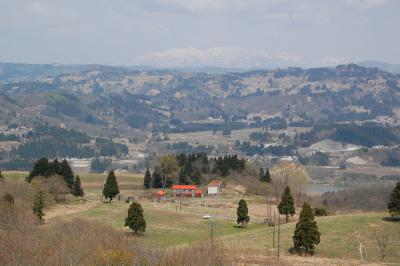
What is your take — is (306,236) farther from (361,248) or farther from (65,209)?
(65,209)

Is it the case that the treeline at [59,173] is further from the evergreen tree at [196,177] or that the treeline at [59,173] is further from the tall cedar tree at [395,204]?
the tall cedar tree at [395,204]

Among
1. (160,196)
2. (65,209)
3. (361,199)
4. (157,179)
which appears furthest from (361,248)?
(361,199)

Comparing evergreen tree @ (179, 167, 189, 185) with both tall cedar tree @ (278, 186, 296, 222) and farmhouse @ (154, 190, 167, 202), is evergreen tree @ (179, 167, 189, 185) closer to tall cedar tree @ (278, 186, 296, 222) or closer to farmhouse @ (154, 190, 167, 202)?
farmhouse @ (154, 190, 167, 202)

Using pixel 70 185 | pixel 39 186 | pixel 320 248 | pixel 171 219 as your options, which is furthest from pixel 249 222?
pixel 70 185

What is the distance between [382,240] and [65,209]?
1825 inches

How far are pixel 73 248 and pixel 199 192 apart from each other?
7369 cm

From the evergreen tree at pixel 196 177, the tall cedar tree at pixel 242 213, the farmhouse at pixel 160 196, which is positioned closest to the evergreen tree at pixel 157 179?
the evergreen tree at pixel 196 177

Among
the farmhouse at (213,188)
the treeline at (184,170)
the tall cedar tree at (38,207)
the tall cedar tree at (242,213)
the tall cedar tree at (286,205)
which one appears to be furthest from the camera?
the treeline at (184,170)

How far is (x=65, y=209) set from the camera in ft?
277

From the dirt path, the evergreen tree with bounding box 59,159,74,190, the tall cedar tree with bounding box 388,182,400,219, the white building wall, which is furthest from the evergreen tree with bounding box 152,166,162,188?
the tall cedar tree with bounding box 388,182,400,219

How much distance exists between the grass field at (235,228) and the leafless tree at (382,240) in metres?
0.40

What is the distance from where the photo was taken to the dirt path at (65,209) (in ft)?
257

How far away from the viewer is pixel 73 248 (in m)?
37.7

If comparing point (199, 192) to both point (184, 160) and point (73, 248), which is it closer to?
point (184, 160)
